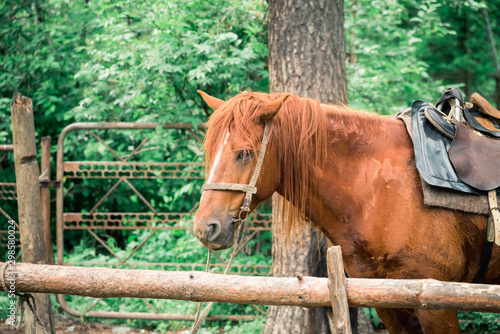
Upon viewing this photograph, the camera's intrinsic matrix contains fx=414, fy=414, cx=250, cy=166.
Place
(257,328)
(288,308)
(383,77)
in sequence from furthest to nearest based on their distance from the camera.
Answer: (383,77) → (257,328) → (288,308)

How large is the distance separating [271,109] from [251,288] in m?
1.01

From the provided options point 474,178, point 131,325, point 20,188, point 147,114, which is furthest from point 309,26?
point 131,325

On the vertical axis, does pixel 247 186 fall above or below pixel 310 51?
below

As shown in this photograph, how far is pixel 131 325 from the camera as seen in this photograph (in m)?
4.92

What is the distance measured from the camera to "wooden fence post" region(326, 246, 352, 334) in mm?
1992

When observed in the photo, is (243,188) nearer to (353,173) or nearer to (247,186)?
(247,186)

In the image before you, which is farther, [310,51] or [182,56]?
[182,56]

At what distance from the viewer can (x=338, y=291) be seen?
2000mm

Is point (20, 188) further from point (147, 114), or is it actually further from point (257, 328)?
point (257, 328)

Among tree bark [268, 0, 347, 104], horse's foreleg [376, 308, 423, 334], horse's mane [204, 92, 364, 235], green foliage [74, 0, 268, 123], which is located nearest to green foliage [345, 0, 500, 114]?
tree bark [268, 0, 347, 104]

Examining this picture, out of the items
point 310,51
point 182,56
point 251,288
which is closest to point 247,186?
point 251,288

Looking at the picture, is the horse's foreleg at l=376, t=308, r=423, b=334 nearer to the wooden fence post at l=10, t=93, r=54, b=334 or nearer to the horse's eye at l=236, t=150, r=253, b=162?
the horse's eye at l=236, t=150, r=253, b=162

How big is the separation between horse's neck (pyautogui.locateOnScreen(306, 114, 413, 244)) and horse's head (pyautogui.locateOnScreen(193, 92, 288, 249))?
325mm

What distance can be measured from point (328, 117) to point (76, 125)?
10.9 feet
